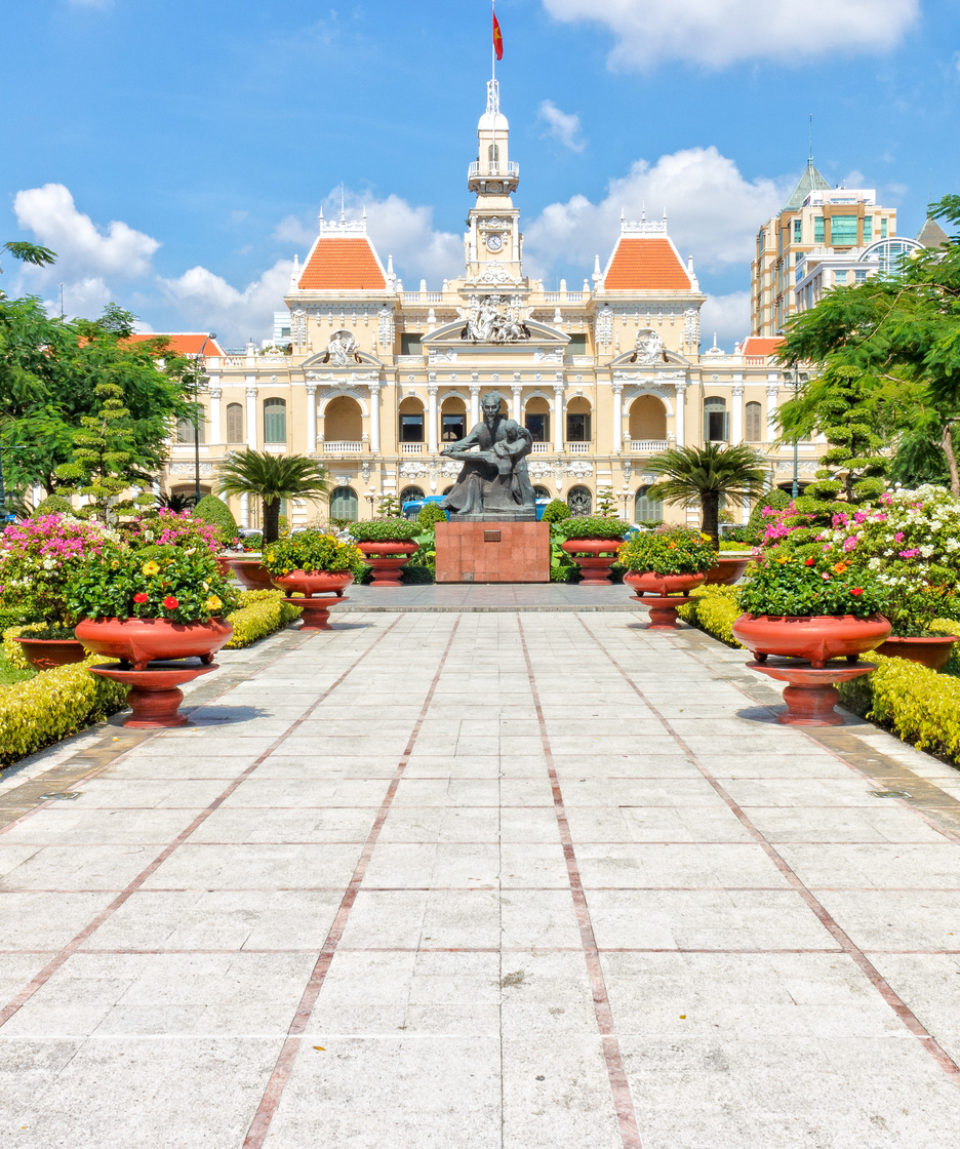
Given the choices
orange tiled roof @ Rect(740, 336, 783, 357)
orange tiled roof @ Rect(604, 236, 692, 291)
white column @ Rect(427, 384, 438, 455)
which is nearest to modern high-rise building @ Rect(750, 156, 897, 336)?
orange tiled roof @ Rect(740, 336, 783, 357)

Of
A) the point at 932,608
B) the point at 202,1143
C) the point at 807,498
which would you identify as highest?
the point at 807,498

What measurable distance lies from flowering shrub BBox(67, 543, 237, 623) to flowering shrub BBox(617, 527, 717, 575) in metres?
7.90

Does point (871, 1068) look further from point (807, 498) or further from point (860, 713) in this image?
point (807, 498)

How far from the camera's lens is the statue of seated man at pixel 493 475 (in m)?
21.9

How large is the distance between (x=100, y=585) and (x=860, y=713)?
5.92m

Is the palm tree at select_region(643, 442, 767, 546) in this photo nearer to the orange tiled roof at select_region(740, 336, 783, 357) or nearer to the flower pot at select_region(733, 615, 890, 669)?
the flower pot at select_region(733, 615, 890, 669)

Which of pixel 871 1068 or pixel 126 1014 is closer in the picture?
pixel 871 1068

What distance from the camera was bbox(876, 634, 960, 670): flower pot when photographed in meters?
9.17

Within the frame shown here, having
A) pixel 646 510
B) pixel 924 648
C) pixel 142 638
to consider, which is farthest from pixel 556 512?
pixel 646 510

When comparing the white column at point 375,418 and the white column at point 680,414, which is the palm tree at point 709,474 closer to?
the white column at point 680,414

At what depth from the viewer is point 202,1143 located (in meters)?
2.77

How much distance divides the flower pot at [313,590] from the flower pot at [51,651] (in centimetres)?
483

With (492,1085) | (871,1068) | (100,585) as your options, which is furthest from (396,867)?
(100,585)

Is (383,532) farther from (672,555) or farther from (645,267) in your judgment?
(645,267)
